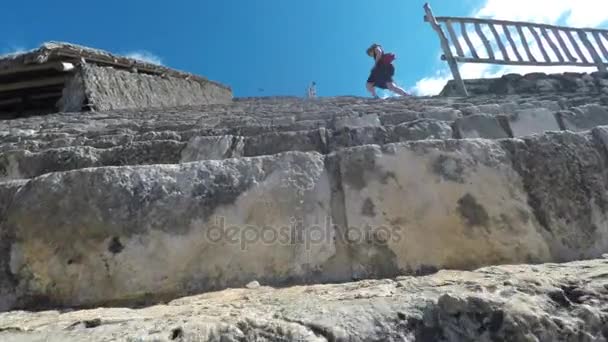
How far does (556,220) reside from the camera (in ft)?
3.65

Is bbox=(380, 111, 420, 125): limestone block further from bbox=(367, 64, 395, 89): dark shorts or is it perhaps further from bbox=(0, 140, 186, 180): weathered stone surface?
bbox=(367, 64, 395, 89): dark shorts

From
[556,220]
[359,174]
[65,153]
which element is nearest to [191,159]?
[65,153]

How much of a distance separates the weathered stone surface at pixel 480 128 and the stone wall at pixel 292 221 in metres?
0.59

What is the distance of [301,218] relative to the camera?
A: 112 centimetres

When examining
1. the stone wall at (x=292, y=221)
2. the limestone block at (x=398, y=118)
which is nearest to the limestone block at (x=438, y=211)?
the stone wall at (x=292, y=221)

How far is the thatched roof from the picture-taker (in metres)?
5.69

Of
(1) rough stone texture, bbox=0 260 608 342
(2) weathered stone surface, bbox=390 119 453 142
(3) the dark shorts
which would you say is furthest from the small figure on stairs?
(1) rough stone texture, bbox=0 260 608 342

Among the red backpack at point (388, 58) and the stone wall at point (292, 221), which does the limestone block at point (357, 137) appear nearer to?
the stone wall at point (292, 221)

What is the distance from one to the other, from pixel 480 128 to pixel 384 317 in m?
1.30

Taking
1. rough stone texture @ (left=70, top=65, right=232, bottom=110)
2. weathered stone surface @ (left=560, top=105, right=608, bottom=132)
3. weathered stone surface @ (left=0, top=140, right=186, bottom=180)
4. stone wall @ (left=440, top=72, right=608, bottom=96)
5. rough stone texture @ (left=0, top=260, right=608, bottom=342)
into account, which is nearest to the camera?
rough stone texture @ (left=0, top=260, right=608, bottom=342)

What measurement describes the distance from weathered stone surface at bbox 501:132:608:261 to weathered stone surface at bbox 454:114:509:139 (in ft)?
1.82

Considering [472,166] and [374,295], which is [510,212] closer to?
[472,166]

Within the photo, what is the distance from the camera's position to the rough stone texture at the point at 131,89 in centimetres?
620

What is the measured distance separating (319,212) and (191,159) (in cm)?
84
